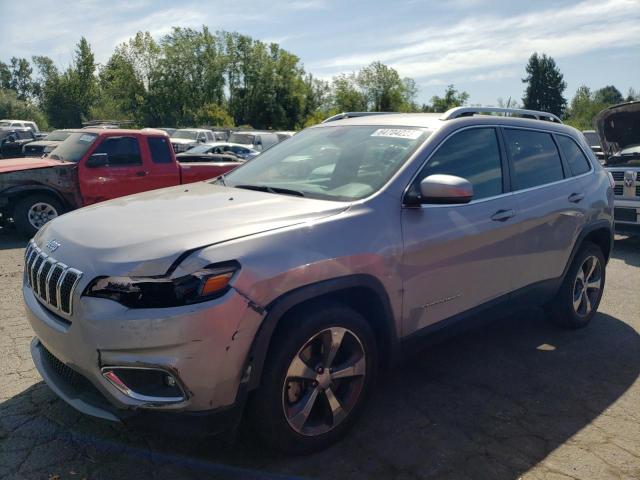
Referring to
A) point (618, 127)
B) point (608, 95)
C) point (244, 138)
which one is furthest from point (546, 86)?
point (618, 127)

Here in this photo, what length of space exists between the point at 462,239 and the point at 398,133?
2.70 ft

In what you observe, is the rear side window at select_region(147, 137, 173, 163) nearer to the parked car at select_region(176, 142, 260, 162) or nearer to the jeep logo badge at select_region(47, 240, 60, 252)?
the parked car at select_region(176, 142, 260, 162)

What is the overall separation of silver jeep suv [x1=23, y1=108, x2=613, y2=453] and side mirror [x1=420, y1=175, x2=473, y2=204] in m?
0.01

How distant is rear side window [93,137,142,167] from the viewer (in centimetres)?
934

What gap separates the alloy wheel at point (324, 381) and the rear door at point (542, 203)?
1616mm

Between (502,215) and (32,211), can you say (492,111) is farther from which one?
(32,211)

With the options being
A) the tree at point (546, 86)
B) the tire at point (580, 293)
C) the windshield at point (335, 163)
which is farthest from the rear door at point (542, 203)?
the tree at point (546, 86)

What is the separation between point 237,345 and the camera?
2479 mm

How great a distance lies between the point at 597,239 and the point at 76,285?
4.45 m

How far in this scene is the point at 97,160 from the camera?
9.10m

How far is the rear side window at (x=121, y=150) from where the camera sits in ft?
30.7

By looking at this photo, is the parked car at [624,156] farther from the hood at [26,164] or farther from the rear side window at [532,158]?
the hood at [26,164]

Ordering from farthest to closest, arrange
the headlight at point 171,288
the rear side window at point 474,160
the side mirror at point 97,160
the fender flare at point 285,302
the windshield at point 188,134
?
the windshield at point 188,134 → the side mirror at point 97,160 → the rear side window at point 474,160 → the fender flare at point 285,302 → the headlight at point 171,288

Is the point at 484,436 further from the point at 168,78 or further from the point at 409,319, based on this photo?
the point at 168,78
